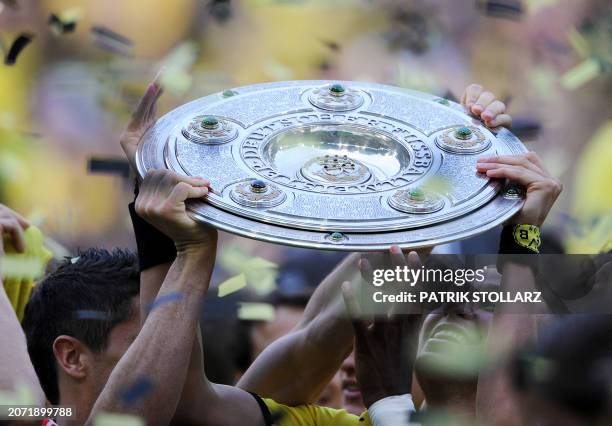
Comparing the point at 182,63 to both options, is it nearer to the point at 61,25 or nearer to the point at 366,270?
the point at 61,25

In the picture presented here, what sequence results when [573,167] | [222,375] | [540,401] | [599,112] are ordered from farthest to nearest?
[599,112] → [573,167] → [222,375] → [540,401]

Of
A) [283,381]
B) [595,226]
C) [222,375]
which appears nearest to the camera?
[283,381]

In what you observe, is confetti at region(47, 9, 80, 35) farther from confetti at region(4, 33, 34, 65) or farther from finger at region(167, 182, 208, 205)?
finger at region(167, 182, 208, 205)

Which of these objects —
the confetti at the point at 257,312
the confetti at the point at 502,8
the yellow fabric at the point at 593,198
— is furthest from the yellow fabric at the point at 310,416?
the confetti at the point at 502,8

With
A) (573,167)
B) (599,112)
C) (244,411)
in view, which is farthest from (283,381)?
(599,112)

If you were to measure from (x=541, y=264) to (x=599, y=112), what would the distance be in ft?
15.1

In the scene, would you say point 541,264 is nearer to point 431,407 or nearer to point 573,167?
point 431,407

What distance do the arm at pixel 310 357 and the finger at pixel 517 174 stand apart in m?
0.93

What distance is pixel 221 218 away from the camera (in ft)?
12.5

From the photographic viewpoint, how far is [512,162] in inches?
162

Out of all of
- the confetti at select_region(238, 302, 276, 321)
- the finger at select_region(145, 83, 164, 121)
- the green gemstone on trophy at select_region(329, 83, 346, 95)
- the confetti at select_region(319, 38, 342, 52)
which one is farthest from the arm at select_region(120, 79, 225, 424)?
the confetti at select_region(319, 38, 342, 52)

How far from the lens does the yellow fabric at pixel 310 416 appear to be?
4.56m

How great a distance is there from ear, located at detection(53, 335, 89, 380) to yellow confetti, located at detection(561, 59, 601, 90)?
17.6 feet

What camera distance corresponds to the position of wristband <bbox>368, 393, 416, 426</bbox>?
4.19 metres
